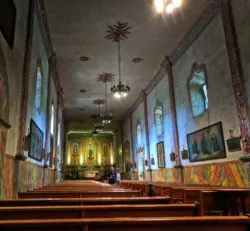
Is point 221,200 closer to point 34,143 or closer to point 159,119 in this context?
point 34,143

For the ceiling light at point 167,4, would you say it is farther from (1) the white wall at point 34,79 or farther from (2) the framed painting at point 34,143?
(2) the framed painting at point 34,143

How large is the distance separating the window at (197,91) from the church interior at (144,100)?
4cm

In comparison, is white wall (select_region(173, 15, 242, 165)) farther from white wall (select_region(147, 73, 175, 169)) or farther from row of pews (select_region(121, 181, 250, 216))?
row of pews (select_region(121, 181, 250, 216))

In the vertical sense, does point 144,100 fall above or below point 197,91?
above

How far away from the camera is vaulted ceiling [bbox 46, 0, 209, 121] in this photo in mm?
8375

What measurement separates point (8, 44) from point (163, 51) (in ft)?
26.3

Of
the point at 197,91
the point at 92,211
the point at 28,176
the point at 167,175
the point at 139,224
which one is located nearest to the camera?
the point at 139,224

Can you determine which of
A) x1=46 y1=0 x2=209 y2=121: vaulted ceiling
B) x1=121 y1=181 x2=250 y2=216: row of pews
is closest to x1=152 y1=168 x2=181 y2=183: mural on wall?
x1=121 y1=181 x2=250 y2=216: row of pews

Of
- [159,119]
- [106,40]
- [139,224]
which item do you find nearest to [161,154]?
[159,119]

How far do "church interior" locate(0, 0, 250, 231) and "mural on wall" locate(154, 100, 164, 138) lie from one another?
12cm

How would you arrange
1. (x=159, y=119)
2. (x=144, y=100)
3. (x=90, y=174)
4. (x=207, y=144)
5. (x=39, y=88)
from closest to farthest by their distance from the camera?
(x=207, y=144)
(x=39, y=88)
(x=159, y=119)
(x=144, y=100)
(x=90, y=174)

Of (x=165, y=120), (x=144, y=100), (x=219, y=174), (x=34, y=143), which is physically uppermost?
(x=144, y=100)

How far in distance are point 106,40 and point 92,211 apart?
874 centimetres

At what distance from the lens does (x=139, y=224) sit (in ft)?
6.40
